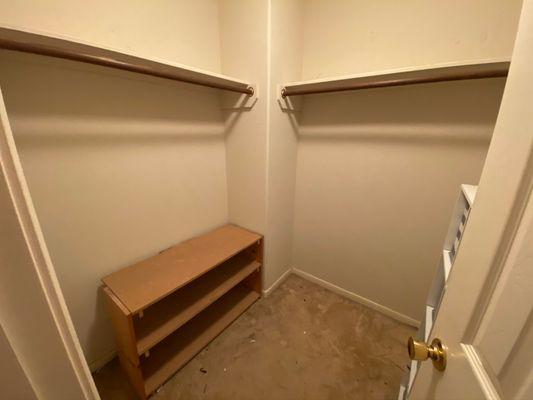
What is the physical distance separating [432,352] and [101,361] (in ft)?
5.70

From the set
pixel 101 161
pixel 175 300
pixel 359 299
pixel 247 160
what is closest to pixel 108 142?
pixel 101 161

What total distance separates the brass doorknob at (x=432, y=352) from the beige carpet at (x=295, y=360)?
100 centimetres

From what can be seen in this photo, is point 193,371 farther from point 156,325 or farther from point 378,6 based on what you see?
point 378,6

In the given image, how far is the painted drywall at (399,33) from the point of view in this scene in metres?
1.07

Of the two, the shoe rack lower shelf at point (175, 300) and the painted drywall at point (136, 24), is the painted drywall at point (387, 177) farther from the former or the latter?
the painted drywall at point (136, 24)

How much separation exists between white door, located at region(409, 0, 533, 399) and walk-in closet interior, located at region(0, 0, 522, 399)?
89 cm

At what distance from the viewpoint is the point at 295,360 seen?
1396mm

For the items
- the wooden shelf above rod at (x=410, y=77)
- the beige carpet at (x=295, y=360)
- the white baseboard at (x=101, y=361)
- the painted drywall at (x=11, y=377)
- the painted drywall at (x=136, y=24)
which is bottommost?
the beige carpet at (x=295, y=360)

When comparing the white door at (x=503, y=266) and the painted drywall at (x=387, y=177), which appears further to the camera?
the painted drywall at (x=387, y=177)

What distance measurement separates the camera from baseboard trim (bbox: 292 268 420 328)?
5.41 feet

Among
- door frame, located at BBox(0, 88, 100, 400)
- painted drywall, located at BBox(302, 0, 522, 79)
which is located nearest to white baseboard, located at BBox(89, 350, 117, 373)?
door frame, located at BBox(0, 88, 100, 400)

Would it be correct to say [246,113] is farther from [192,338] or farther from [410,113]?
[192,338]

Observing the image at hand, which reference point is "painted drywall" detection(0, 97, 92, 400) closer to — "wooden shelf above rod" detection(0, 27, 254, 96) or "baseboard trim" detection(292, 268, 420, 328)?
"wooden shelf above rod" detection(0, 27, 254, 96)

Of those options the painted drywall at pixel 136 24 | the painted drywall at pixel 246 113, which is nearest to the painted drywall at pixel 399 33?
the painted drywall at pixel 246 113
